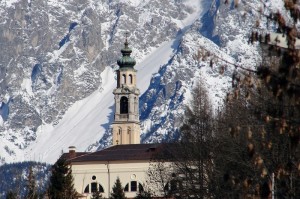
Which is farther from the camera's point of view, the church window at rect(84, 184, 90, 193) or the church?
the church window at rect(84, 184, 90, 193)

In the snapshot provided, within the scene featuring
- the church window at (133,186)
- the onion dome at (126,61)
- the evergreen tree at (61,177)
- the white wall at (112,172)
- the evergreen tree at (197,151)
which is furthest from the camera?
the onion dome at (126,61)

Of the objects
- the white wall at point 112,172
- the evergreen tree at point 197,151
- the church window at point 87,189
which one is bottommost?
the evergreen tree at point 197,151

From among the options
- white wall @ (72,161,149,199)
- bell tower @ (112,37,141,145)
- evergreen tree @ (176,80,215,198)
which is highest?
bell tower @ (112,37,141,145)

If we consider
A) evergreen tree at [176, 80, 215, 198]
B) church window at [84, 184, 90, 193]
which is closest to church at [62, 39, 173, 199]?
church window at [84, 184, 90, 193]

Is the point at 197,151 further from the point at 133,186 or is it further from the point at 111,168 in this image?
the point at 133,186

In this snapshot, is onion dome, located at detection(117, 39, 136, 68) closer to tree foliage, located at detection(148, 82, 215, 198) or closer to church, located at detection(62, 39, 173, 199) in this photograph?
church, located at detection(62, 39, 173, 199)

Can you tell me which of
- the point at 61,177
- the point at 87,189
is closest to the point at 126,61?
the point at 87,189

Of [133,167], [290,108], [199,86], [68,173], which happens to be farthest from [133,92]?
[290,108]

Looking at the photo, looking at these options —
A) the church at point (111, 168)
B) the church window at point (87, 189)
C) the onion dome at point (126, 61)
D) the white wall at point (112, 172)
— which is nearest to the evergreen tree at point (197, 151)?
the church at point (111, 168)

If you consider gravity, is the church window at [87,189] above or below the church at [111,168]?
below

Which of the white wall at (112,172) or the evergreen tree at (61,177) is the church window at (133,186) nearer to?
the white wall at (112,172)

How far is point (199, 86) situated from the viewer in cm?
7125

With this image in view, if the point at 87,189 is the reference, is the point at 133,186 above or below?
above

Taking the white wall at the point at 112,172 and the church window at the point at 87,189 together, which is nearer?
the church window at the point at 87,189
